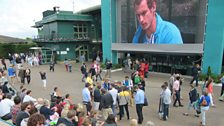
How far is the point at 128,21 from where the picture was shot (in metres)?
21.6

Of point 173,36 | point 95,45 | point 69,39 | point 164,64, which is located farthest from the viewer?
point 95,45

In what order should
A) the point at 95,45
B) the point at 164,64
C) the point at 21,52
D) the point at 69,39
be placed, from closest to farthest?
the point at 164,64 → the point at 69,39 → the point at 95,45 → the point at 21,52

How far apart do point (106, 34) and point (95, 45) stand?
10.1 metres

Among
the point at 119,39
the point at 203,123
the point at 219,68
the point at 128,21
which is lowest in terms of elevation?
the point at 203,123

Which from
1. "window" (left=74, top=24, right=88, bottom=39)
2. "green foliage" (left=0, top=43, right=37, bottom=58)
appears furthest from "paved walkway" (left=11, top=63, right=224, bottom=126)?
"green foliage" (left=0, top=43, right=37, bottom=58)

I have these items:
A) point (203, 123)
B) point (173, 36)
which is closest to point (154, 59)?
point (173, 36)

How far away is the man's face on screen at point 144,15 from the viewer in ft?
62.8

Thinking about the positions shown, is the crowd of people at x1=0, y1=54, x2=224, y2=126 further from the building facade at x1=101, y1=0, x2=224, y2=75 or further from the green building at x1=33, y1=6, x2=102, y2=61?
the green building at x1=33, y1=6, x2=102, y2=61

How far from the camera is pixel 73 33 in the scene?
31859mm

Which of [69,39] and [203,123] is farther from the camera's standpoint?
[69,39]

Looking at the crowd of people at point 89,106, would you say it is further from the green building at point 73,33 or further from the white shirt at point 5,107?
the green building at point 73,33

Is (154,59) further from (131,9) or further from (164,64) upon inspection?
(131,9)

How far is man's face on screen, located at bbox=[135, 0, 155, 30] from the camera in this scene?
19.2 meters

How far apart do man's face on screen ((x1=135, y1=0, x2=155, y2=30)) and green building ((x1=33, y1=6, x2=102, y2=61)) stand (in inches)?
473
